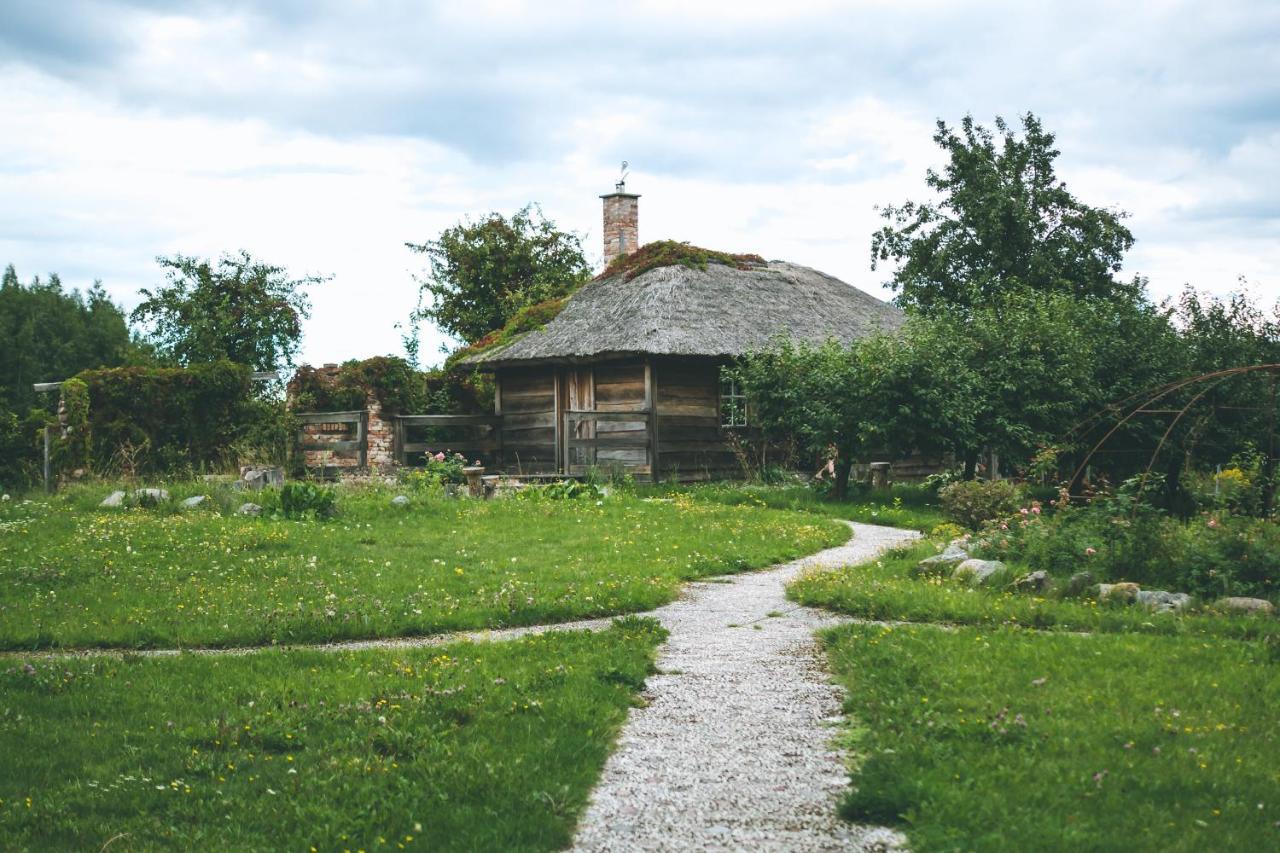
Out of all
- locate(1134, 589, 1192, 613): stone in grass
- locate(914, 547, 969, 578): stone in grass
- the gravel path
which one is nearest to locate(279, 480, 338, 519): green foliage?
the gravel path

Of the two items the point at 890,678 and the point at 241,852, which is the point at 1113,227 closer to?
the point at 890,678

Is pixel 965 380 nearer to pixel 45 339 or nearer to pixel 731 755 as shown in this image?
pixel 731 755

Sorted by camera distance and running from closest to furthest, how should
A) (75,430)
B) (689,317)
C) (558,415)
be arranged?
(75,430), (689,317), (558,415)

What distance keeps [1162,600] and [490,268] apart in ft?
113

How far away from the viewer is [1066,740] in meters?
6.17

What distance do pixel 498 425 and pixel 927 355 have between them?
466 inches

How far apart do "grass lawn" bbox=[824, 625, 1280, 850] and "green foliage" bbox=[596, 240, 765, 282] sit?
70.8ft

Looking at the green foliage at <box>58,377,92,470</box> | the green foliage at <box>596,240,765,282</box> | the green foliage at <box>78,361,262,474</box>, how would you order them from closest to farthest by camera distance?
the green foliage at <box>58,377,92,470</box> → the green foliage at <box>78,361,262,474</box> → the green foliage at <box>596,240,765,282</box>

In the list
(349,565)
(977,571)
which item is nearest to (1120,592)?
(977,571)

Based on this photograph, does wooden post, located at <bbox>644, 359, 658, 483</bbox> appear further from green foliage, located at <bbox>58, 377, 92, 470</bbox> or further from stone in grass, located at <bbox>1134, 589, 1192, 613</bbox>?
stone in grass, located at <bbox>1134, 589, 1192, 613</bbox>

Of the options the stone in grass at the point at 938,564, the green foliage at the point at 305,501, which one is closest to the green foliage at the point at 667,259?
the green foliage at the point at 305,501

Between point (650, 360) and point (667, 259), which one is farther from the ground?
point (667, 259)

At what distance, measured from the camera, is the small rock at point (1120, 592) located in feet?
33.2

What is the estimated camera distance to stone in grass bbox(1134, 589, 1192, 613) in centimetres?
971
